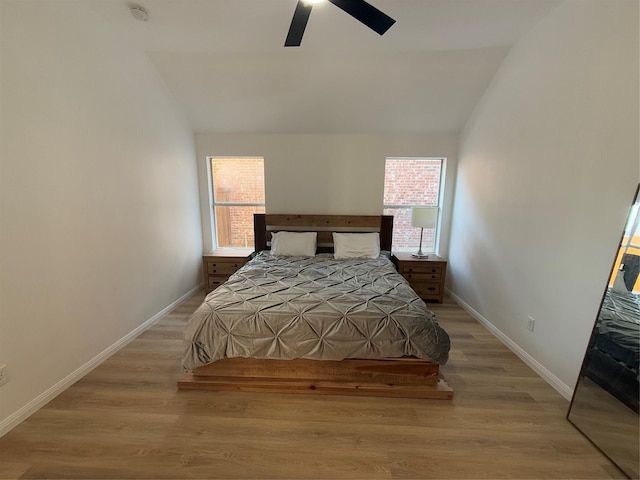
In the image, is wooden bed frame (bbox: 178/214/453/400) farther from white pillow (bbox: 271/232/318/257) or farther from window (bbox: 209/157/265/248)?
window (bbox: 209/157/265/248)

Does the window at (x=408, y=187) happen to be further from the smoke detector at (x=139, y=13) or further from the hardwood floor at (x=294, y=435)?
the smoke detector at (x=139, y=13)

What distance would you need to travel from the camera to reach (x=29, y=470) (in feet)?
4.87

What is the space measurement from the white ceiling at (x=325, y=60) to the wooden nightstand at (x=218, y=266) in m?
1.77

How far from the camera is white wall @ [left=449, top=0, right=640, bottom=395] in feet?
5.75

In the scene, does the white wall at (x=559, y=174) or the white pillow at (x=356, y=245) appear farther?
the white pillow at (x=356, y=245)

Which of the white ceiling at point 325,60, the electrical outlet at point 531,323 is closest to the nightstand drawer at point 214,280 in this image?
the white ceiling at point 325,60

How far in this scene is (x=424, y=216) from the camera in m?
3.65

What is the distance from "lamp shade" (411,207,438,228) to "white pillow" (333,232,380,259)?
54 centimetres

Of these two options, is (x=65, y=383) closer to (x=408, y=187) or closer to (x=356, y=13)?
(x=356, y=13)

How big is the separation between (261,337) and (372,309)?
0.84m

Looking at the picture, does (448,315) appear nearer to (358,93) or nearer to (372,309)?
(372,309)

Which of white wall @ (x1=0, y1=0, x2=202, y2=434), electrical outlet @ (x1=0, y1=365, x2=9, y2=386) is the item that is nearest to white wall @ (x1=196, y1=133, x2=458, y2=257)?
white wall @ (x1=0, y1=0, x2=202, y2=434)

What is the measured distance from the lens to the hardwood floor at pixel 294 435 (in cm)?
151

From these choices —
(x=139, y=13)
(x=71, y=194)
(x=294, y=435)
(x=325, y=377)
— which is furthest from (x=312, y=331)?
(x=139, y=13)
